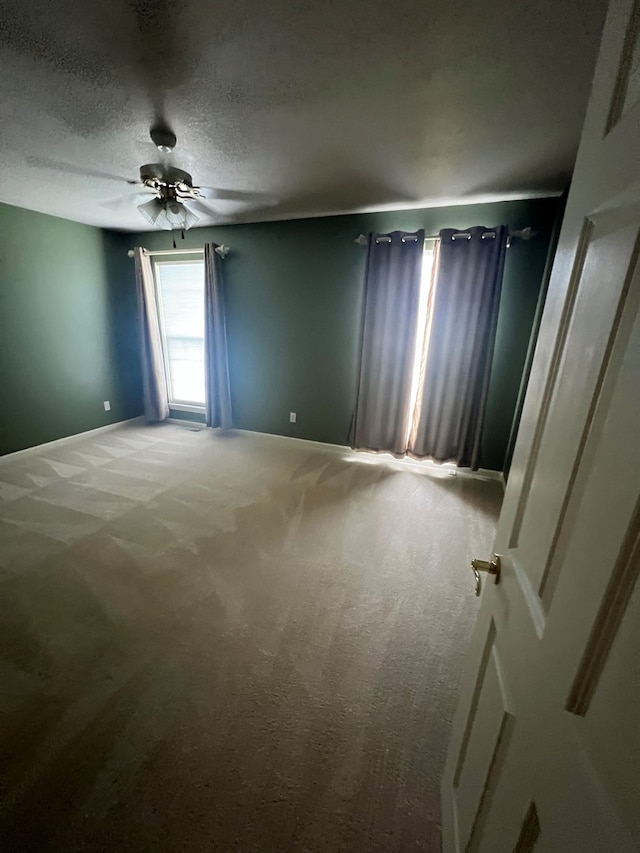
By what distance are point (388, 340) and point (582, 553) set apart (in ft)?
9.16

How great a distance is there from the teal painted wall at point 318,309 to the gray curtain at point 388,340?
19cm

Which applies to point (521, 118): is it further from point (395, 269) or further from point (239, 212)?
point (239, 212)

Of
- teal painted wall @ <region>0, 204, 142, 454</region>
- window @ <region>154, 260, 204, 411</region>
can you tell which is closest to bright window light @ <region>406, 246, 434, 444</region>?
window @ <region>154, 260, 204, 411</region>

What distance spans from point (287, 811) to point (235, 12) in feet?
7.95

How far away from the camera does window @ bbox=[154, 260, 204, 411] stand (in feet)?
12.8

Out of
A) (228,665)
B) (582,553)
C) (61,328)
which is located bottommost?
(228,665)

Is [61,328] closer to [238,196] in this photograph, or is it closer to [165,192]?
[165,192]

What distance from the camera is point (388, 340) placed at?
3.01m

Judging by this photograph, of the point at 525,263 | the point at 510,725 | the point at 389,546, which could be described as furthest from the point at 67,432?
the point at 525,263

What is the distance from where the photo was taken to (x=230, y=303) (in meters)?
3.66

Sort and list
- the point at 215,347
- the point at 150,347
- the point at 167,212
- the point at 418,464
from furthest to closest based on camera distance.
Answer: the point at 150,347
the point at 215,347
the point at 418,464
the point at 167,212

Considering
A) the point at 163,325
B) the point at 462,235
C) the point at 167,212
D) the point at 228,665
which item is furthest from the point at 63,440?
the point at 462,235

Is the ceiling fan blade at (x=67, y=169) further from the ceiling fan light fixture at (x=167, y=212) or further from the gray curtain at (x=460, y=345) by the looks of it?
the gray curtain at (x=460, y=345)

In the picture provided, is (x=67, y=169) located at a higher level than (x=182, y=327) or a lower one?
higher
